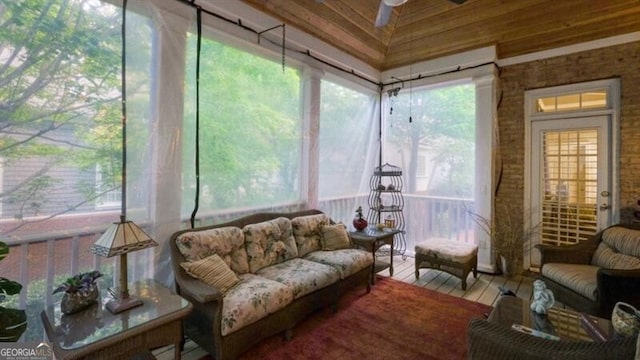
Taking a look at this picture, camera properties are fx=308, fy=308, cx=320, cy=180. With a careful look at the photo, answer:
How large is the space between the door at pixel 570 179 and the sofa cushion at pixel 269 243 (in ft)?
11.1

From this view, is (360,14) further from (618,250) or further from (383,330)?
(618,250)

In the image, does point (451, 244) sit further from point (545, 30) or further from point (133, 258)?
point (133, 258)

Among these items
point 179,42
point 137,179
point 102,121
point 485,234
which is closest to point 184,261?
point 137,179

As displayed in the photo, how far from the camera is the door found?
3.74m

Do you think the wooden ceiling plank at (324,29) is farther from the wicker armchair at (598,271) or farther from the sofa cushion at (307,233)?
the wicker armchair at (598,271)

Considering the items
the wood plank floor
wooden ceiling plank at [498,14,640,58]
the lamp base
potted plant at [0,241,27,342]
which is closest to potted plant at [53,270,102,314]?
the lamp base

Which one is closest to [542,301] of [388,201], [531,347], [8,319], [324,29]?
[531,347]

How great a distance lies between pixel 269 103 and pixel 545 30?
3.51 metres

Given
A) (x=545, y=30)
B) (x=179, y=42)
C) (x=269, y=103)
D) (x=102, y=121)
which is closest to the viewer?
(x=102, y=121)

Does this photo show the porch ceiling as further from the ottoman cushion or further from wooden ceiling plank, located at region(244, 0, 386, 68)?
the ottoman cushion

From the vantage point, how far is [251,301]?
7.11 feet

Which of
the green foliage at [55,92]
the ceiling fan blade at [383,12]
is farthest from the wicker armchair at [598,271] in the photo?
the green foliage at [55,92]

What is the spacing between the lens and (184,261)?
2.38m

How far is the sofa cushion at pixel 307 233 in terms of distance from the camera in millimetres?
3365
